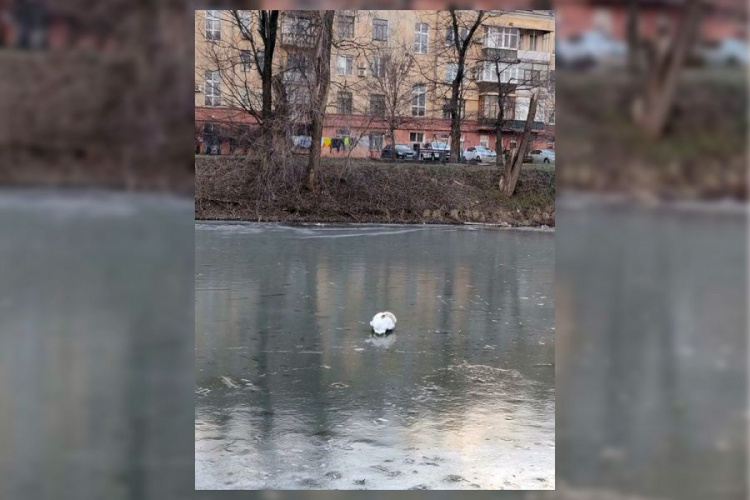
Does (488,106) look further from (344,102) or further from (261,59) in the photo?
(261,59)

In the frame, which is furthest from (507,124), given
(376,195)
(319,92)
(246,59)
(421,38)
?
(246,59)

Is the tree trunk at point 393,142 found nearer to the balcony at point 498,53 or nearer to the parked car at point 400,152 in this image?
the parked car at point 400,152

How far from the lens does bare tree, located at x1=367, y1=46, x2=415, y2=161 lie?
681cm

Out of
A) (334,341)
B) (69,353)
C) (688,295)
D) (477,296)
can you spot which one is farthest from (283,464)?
(477,296)

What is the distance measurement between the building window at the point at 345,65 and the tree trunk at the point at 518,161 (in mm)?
2052

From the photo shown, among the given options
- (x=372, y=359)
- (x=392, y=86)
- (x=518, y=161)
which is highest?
(x=392, y=86)

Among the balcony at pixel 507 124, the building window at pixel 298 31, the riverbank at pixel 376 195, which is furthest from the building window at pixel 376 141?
the building window at pixel 298 31

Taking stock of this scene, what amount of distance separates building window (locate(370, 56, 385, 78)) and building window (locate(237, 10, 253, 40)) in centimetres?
122

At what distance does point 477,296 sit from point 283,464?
201 inches

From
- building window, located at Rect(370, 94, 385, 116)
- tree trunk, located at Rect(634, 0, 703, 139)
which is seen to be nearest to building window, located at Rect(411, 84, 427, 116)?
building window, located at Rect(370, 94, 385, 116)

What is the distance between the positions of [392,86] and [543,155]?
9.65ft

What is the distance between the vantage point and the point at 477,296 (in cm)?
869

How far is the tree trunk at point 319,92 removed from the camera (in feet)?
24.3

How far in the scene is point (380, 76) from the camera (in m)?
7.52
